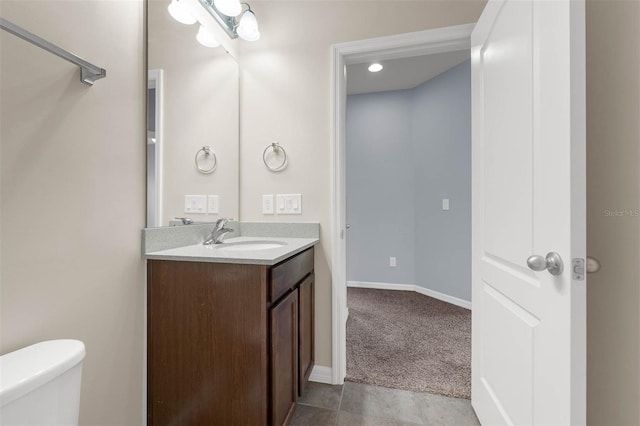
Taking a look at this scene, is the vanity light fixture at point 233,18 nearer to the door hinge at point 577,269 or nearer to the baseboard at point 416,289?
the door hinge at point 577,269

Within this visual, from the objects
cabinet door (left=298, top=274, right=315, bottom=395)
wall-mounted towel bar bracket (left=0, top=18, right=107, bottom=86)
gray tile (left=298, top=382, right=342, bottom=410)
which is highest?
wall-mounted towel bar bracket (left=0, top=18, right=107, bottom=86)

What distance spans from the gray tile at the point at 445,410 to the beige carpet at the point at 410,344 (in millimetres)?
53

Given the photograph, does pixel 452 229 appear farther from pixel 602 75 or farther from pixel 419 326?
pixel 602 75

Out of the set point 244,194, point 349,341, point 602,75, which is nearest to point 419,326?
point 349,341

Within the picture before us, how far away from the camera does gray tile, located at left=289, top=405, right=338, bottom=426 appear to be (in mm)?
1380

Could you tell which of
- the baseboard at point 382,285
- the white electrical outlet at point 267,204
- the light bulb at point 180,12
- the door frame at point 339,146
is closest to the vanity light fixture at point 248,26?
the light bulb at point 180,12

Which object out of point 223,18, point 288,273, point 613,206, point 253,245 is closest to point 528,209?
point 613,206

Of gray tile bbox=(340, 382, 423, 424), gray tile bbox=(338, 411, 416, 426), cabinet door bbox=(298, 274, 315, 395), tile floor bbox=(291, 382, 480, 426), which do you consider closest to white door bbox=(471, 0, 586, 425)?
tile floor bbox=(291, 382, 480, 426)

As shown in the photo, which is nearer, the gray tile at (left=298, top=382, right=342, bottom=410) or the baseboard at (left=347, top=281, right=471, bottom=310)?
the gray tile at (left=298, top=382, right=342, bottom=410)

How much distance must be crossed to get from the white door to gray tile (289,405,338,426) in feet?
2.39

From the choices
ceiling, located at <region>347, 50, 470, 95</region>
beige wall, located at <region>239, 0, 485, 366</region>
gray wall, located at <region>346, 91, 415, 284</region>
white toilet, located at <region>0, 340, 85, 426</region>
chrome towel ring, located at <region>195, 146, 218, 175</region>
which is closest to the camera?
white toilet, located at <region>0, 340, 85, 426</region>

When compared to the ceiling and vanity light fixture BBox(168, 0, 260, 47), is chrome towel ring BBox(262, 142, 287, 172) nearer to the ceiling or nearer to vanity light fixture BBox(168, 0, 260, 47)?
vanity light fixture BBox(168, 0, 260, 47)

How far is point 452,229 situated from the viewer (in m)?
3.08

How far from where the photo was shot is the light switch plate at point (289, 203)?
1774 mm
